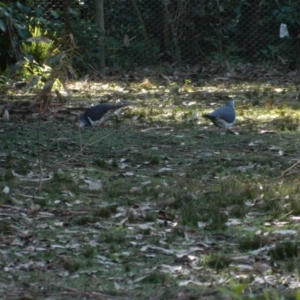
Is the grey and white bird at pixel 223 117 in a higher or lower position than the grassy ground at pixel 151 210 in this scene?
lower

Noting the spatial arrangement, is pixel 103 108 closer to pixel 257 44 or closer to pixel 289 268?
pixel 289 268

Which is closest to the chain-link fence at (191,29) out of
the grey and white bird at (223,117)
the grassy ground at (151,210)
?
the grassy ground at (151,210)

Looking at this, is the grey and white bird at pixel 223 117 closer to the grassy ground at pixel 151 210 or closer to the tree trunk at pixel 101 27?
the grassy ground at pixel 151 210

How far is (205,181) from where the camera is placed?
23.3ft

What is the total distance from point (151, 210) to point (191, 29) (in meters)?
9.94

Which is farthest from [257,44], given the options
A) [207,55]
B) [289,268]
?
[289,268]

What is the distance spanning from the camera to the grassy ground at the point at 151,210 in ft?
15.1

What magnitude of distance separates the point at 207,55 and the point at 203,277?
11.5 m

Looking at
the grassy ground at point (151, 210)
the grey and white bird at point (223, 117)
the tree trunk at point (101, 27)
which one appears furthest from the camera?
the tree trunk at point (101, 27)

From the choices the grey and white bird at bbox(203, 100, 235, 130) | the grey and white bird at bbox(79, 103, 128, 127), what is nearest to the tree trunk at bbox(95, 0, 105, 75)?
the grey and white bird at bbox(79, 103, 128, 127)

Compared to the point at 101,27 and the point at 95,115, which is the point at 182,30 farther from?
the point at 95,115

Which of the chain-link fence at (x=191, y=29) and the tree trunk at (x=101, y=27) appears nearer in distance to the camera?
the tree trunk at (x=101, y=27)

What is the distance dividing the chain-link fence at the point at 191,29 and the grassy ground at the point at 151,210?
16.1 feet

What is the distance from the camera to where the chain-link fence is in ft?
49.7
